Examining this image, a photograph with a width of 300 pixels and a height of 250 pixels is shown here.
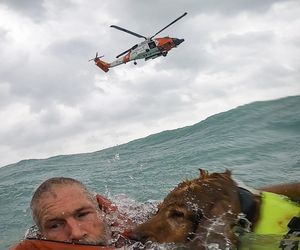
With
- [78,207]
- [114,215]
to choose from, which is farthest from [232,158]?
[78,207]

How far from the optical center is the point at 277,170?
1184 cm

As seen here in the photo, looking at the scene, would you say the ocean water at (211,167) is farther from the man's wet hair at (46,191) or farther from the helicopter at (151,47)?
the helicopter at (151,47)

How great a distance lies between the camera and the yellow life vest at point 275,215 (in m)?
3.34

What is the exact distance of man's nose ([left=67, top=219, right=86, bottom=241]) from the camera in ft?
13.0

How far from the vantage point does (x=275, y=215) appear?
3.41 meters

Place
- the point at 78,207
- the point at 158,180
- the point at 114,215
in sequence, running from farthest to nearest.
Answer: the point at 158,180, the point at 114,215, the point at 78,207

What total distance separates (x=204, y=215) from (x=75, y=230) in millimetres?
1327

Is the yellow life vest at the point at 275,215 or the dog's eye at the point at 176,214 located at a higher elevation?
the dog's eye at the point at 176,214

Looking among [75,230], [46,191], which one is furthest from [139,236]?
[46,191]

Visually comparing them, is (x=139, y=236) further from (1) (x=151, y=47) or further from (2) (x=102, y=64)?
(2) (x=102, y=64)

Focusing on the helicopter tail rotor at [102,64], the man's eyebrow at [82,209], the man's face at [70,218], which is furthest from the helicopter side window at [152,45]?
the man's eyebrow at [82,209]

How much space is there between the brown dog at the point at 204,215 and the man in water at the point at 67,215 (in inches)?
30.4

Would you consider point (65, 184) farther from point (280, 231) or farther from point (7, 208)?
point (7, 208)

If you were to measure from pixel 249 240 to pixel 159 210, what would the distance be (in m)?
0.75
